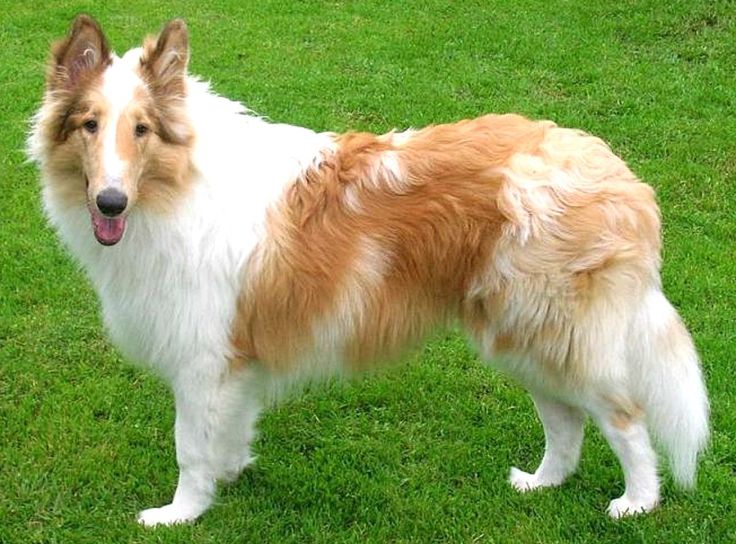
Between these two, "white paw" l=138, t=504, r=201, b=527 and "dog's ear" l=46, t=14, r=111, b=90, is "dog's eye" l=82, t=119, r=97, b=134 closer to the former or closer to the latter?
"dog's ear" l=46, t=14, r=111, b=90

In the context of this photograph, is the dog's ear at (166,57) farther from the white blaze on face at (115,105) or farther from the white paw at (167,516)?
the white paw at (167,516)

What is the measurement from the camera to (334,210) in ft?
13.5

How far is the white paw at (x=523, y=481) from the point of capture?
4691mm

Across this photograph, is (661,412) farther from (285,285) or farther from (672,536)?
(285,285)

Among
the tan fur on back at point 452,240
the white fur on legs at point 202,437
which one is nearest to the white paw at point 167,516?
the white fur on legs at point 202,437

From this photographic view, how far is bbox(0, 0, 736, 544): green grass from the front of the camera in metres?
4.49

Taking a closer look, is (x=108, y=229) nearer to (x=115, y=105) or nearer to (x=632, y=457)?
(x=115, y=105)

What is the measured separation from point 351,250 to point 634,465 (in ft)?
5.41

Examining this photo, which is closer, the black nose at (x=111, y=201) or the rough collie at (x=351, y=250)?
the black nose at (x=111, y=201)

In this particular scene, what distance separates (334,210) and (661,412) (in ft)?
5.67

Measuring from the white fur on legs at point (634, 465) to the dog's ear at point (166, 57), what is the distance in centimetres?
240

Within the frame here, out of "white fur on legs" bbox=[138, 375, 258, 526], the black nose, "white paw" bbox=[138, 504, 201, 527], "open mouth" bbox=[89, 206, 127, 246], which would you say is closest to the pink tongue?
"open mouth" bbox=[89, 206, 127, 246]

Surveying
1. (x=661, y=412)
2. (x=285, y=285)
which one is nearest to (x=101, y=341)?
(x=285, y=285)

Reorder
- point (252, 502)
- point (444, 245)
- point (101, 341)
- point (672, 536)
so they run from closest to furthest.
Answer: point (444, 245) → point (672, 536) → point (252, 502) → point (101, 341)
